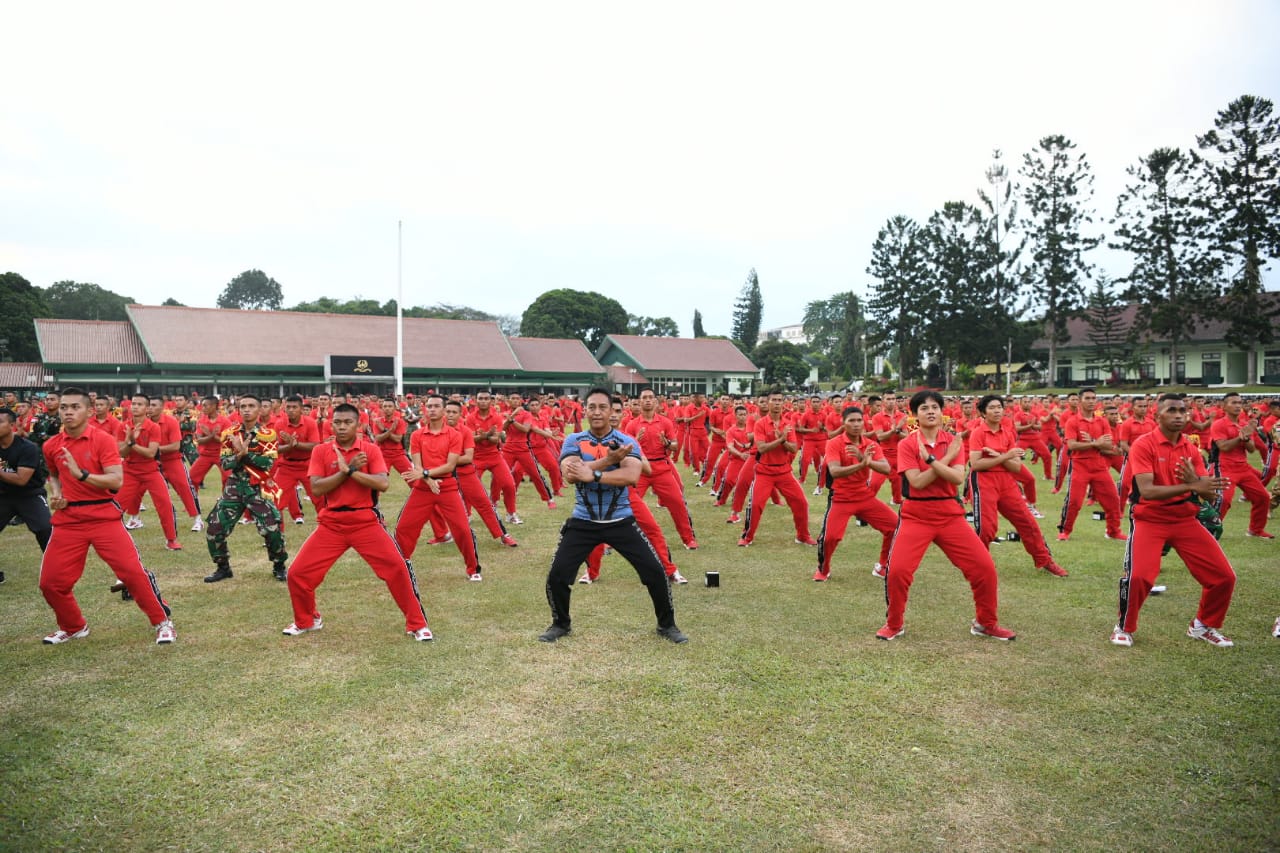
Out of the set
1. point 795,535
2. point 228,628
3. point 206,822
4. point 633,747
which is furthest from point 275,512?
Result: point 795,535

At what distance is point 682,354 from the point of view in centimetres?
6456

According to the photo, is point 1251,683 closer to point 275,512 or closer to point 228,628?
point 228,628

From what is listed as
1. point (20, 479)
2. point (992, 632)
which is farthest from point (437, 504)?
point (992, 632)

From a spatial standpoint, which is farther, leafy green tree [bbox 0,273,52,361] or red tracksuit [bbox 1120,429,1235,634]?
leafy green tree [bbox 0,273,52,361]

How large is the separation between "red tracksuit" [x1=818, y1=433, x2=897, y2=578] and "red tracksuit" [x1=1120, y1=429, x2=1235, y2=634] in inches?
101

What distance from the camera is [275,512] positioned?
336 inches

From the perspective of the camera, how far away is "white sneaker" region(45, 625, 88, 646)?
6.33 meters

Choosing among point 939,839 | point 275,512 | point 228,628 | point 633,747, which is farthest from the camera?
point 275,512

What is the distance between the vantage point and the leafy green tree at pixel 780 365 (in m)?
70.9

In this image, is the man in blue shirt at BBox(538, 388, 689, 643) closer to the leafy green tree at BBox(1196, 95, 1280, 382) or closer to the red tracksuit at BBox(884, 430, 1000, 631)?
the red tracksuit at BBox(884, 430, 1000, 631)

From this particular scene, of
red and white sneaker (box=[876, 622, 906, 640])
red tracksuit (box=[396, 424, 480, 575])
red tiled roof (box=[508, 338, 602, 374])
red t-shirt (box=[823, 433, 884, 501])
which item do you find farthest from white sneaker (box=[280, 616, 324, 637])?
red tiled roof (box=[508, 338, 602, 374])

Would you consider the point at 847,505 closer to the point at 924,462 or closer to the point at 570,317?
the point at 924,462

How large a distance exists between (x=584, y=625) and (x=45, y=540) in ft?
20.3

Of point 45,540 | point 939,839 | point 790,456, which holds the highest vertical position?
point 790,456
